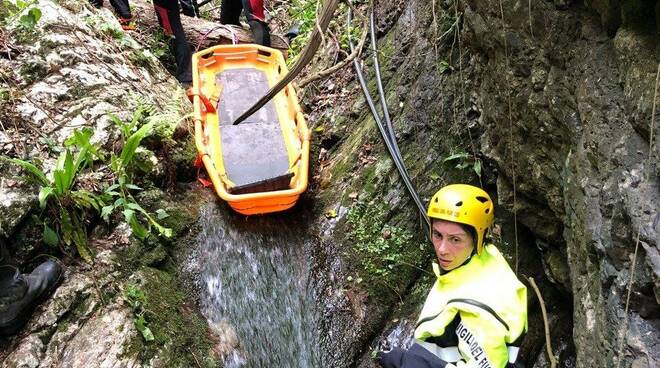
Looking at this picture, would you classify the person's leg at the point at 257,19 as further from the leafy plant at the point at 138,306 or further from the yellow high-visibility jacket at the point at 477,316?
the yellow high-visibility jacket at the point at 477,316

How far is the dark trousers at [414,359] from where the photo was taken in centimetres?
284

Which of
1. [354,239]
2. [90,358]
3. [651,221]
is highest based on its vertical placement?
[651,221]

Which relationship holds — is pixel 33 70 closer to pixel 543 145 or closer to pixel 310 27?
pixel 310 27

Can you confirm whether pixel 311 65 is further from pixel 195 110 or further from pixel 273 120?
pixel 195 110

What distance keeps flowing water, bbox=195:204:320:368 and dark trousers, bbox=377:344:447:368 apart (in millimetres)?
1606

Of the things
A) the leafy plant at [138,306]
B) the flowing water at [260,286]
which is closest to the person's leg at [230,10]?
the flowing water at [260,286]

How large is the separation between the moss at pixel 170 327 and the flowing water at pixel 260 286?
0.19 meters

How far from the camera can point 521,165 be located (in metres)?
3.69

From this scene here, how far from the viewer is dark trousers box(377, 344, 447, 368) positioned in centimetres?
284

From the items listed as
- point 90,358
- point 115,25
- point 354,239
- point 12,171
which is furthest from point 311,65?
point 90,358

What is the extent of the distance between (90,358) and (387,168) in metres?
2.87

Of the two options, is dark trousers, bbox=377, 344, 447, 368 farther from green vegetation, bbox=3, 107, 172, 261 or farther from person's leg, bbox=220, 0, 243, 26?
person's leg, bbox=220, 0, 243, 26

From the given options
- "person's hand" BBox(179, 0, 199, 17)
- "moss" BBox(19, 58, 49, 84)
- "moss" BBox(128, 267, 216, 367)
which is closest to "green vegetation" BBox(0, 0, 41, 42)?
"moss" BBox(19, 58, 49, 84)

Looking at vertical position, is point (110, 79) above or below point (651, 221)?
below
